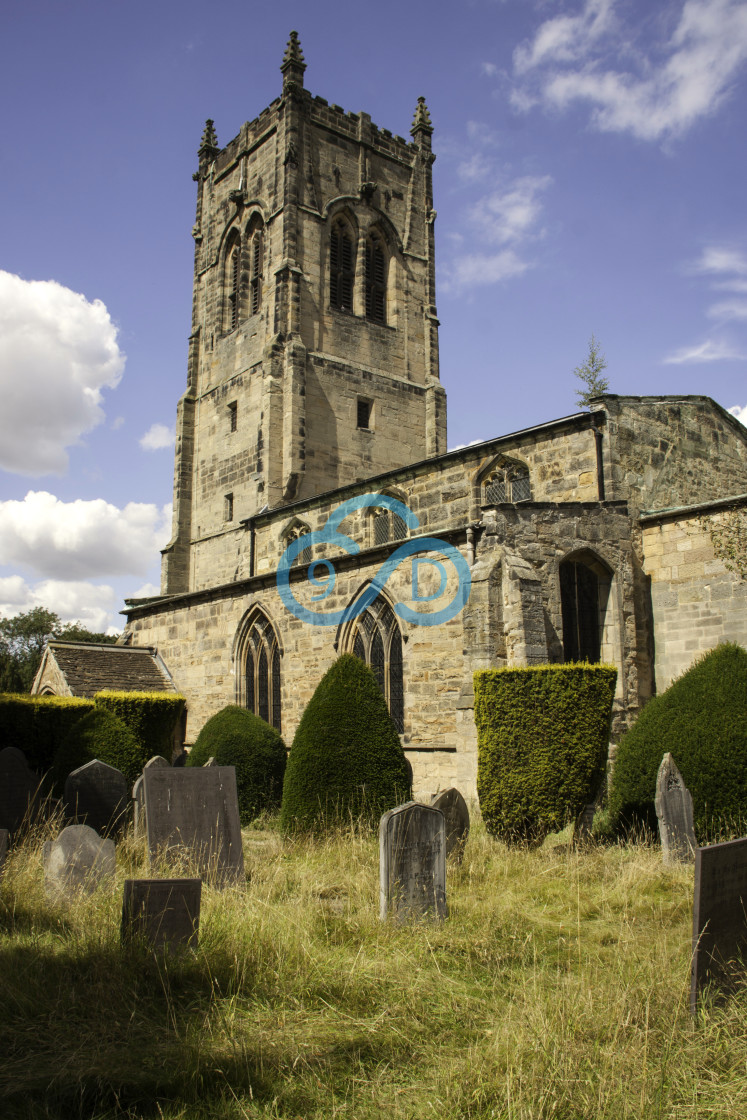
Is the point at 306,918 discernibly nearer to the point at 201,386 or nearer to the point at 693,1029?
the point at 693,1029

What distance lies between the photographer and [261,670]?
55.3ft

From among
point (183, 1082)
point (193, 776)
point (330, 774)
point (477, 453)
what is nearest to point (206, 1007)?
point (183, 1082)

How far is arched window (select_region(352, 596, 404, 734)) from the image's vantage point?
1380 centimetres

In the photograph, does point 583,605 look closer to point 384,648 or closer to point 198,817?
point 384,648

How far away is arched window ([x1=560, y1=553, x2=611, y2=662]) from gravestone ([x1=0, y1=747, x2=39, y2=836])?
25.6ft

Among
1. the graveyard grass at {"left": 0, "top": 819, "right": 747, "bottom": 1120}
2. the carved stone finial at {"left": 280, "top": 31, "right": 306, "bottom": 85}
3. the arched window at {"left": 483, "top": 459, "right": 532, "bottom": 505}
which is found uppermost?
the carved stone finial at {"left": 280, "top": 31, "right": 306, "bottom": 85}

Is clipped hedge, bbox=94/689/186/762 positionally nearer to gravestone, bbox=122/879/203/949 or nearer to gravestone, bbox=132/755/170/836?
gravestone, bbox=132/755/170/836

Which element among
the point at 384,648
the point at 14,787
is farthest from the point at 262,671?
the point at 14,787

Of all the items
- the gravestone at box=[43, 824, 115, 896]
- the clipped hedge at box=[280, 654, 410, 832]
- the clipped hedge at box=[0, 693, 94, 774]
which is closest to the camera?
the gravestone at box=[43, 824, 115, 896]

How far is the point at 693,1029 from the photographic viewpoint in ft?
13.1

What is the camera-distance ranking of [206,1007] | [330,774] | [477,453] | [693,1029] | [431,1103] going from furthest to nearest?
1. [477,453]
2. [330,774]
3. [206,1007]
4. [693,1029]
5. [431,1103]

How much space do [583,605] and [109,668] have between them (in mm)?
11632

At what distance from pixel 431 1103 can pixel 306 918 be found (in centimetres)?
252

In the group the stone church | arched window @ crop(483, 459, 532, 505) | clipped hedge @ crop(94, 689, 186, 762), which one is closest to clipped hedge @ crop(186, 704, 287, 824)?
clipped hedge @ crop(94, 689, 186, 762)
